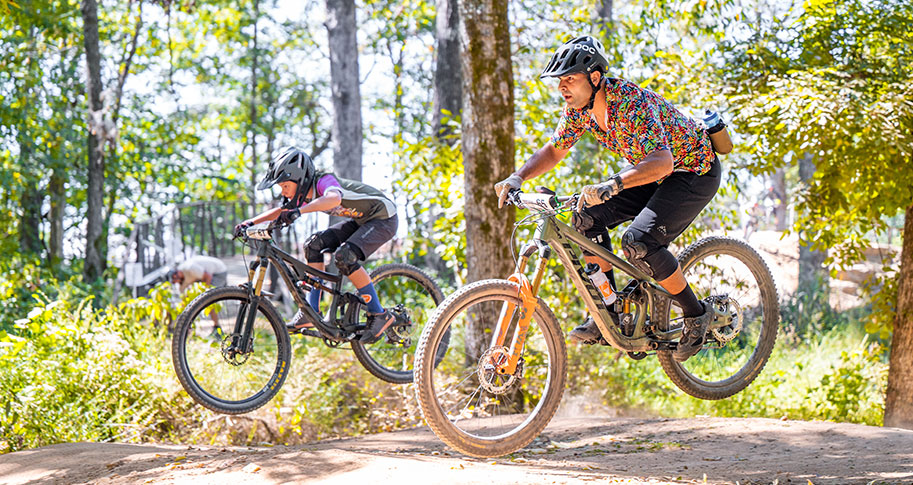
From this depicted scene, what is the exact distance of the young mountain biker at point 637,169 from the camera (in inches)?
157

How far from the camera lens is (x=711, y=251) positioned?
5016mm

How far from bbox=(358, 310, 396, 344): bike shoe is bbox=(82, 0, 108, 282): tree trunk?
26.0 ft

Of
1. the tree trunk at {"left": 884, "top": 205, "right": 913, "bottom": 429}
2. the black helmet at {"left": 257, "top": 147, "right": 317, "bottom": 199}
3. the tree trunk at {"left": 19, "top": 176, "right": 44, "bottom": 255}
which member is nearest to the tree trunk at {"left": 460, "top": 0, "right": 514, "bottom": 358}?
the black helmet at {"left": 257, "top": 147, "right": 317, "bottom": 199}

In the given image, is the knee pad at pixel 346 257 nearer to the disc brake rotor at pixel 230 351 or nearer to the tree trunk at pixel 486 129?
the disc brake rotor at pixel 230 351

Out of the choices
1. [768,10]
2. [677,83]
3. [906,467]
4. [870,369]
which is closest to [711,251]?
[906,467]

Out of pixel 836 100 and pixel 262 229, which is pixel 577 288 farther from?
pixel 836 100

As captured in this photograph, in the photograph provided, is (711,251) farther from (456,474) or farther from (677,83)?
(677,83)

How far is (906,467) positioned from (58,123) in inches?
587

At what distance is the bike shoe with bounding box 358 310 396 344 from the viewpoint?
578cm

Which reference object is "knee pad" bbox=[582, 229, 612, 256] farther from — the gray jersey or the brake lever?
the gray jersey

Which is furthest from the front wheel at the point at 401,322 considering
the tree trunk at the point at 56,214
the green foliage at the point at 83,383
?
the tree trunk at the point at 56,214

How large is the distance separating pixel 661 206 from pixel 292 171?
8.08 feet

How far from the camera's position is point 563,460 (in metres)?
5.19

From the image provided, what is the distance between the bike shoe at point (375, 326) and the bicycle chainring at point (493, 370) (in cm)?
188
